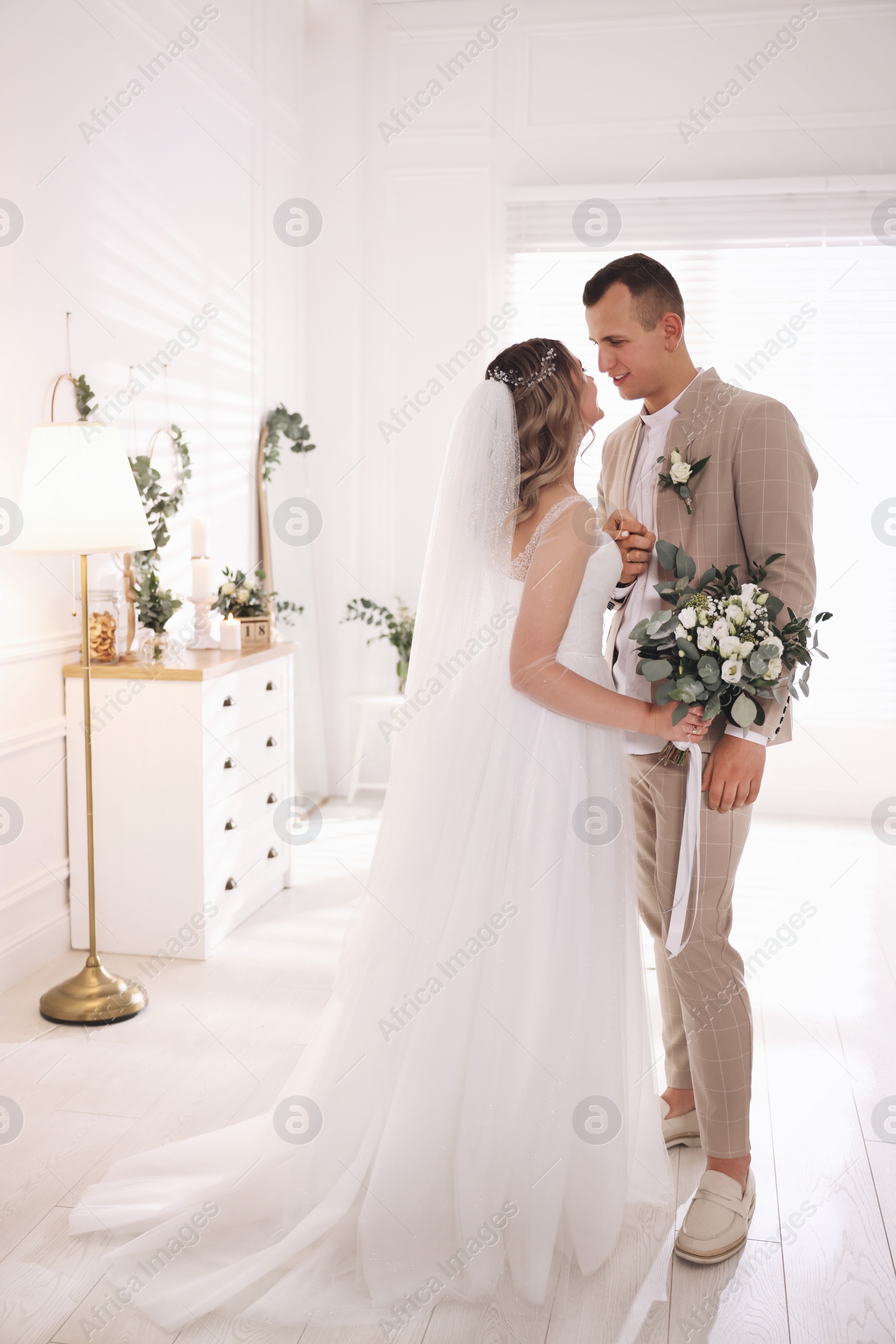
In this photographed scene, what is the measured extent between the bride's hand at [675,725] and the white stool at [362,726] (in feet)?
10.3

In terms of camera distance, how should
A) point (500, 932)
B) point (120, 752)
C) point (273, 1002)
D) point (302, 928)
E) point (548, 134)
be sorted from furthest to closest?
1. point (548, 134)
2. point (302, 928)
3. point (120, 752)
4. point (273, 1002)
5. point (500, 932)

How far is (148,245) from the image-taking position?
149 inches

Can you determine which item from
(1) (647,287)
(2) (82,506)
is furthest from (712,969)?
(2) (82,506)

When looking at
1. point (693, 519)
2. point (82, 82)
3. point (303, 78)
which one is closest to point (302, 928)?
point (693, 519)

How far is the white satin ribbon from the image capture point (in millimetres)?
1969

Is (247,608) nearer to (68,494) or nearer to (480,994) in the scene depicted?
(68,494)

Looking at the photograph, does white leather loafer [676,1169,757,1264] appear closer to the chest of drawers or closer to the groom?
the groom

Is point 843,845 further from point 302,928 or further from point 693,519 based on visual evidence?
point 693,519

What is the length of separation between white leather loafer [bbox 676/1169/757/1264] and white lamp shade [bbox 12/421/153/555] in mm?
2016

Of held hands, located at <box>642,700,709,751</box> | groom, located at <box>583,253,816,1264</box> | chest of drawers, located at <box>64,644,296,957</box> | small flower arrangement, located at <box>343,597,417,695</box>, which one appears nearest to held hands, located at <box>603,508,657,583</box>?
groom, located at <box>583,253,816,1264</box>

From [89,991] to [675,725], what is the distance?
1898mm

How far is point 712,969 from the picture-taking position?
6.52ft

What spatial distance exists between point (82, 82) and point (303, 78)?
2.27 metres

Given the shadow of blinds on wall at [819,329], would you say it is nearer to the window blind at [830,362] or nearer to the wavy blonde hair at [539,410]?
the window blind at [830,362]
